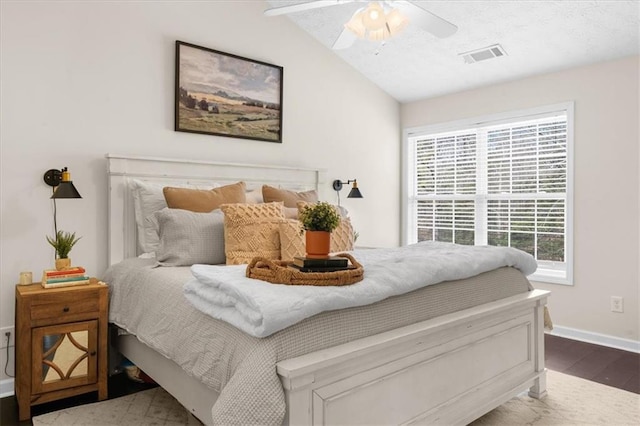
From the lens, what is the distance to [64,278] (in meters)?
2.52

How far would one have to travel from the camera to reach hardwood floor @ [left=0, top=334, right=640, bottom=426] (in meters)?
2.47

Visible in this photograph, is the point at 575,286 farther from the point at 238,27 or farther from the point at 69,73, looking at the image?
the point at 69,73

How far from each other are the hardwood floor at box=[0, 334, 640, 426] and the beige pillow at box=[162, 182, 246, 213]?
3.70ft

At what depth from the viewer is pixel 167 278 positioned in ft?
7.33

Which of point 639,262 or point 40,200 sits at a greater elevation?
point 40,200

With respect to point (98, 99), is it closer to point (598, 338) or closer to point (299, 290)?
point (299, 290)

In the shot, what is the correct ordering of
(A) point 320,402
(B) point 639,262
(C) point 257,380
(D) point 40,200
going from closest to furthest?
(C) point 257,380, (A) point 320,402, (D) point 40,200, (B) point 639,262

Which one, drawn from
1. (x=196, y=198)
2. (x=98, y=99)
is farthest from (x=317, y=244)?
(x=98, y=99)

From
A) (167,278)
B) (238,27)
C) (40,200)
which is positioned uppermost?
(238,27)

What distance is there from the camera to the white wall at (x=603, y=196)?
343 cm

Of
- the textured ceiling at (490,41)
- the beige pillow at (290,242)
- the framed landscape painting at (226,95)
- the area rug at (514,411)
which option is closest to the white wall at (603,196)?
the textured ceiling at (490,41)

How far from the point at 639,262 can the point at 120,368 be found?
3782mm

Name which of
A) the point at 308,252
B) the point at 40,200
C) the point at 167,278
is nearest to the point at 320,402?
the point at 308,252

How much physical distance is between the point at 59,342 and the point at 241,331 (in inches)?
57.8
